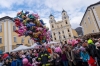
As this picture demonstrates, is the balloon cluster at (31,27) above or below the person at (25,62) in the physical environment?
above

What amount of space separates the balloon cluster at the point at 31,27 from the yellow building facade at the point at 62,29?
192 feet

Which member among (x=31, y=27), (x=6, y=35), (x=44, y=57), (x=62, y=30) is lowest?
(x=44, y=57)

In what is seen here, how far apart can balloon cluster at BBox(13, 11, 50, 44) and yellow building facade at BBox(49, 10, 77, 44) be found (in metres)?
58.5

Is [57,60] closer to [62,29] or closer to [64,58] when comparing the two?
[64,58]

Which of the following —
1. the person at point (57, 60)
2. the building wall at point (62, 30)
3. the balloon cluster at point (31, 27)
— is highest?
the building wall at point (62, 30)

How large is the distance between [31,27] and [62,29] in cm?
6191

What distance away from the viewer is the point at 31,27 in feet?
27.6

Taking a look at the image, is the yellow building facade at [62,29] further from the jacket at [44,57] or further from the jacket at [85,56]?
the jacket at [85,56]

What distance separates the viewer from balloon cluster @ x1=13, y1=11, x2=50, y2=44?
844cm


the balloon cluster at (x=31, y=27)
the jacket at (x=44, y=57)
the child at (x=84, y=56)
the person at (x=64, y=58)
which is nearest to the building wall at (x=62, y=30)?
the balloon cluster at (x=31, y=27)

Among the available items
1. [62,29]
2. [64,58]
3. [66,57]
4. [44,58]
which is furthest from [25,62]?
[62,29]

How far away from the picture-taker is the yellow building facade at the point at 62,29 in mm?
67306

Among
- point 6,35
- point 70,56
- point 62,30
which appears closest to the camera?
point 70,56

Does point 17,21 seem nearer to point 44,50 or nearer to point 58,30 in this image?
point 44,50
